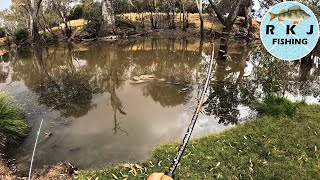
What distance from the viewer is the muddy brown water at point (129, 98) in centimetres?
601

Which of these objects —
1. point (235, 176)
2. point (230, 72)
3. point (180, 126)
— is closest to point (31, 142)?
point (180, 126)

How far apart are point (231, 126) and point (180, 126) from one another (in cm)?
120

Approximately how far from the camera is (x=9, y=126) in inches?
243

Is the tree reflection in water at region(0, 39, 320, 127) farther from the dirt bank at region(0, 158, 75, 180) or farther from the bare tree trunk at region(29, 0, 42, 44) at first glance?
the bare tree trunk at region(29, 0, 42, 44)

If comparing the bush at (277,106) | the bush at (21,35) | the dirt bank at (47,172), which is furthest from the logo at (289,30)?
the bush at (21,35)

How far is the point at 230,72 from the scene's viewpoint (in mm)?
11438

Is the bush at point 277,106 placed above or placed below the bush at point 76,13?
below

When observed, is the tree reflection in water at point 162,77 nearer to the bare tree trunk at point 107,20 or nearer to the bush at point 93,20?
the bare tree trunk at point 107,20

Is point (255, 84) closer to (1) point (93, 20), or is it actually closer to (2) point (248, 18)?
(2) point (248, 18)

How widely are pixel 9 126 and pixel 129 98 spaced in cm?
364

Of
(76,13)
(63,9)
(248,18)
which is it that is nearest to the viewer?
(248,18)

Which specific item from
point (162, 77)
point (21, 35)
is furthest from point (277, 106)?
point (21, 35)

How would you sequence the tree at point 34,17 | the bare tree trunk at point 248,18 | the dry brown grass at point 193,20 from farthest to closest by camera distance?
the dry brown grass at point 193,20
the bare tree trunk at point 248,18
the tree at point 34,17

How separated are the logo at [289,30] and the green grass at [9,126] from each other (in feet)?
18.3
